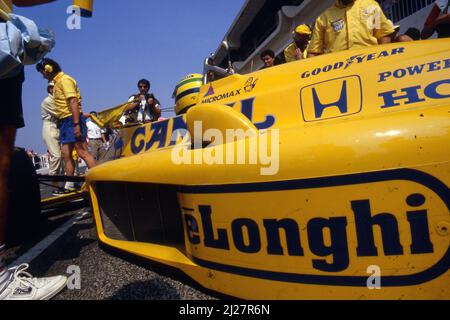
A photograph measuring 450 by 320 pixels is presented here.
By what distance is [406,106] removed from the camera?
43.3 inches

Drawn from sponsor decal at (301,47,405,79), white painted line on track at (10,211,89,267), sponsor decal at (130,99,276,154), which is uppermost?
sponsor decal at (301,47,405,79)

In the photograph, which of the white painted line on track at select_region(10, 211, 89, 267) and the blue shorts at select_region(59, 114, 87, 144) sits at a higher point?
the blue shorts at select_region(59, 114, 87, 144)

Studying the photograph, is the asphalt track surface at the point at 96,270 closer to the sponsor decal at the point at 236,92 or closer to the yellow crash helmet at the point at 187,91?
the sponsor decal at the point at 236,92

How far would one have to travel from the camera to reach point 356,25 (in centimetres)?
224

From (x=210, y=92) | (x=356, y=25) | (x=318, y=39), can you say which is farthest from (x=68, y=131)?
(x=356, y=25)

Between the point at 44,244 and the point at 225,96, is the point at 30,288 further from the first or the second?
the point at 225,96

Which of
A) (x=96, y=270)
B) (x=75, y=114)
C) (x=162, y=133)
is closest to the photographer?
(x=96, y=270)

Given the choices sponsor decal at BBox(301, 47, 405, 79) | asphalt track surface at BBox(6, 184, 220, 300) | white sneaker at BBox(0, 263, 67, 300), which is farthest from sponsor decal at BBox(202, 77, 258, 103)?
white sneaker at BBox(0, 263, 67, 300)

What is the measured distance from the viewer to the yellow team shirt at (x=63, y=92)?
10.5 ft

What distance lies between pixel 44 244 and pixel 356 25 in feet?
8.68

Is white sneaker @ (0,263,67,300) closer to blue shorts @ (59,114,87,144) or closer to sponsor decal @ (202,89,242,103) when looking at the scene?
sponsor decal @ (202,89,242,103)

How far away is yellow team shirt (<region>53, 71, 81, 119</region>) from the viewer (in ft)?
10.5

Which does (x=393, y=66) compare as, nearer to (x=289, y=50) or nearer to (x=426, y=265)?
(x=426, y=265)

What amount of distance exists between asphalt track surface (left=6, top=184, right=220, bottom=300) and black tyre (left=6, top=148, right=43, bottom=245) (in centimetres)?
9
